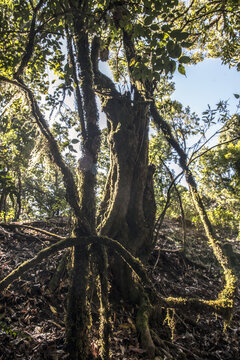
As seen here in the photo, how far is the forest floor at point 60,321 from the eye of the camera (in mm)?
2158

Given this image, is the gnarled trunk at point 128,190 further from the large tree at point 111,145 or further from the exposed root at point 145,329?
the exposed root at point 145,329

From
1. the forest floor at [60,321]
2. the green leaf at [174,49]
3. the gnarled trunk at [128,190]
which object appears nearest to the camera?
the green leaf at [174,49]

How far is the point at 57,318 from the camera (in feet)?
8.71

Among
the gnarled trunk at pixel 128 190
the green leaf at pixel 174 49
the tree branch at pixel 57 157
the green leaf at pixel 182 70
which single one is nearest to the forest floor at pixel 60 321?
the gnarled trunk at pixel 128 190

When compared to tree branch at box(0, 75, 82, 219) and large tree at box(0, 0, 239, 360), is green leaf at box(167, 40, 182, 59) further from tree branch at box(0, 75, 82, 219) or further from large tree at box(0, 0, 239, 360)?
tree branch at box(0, 75, 82, 219)

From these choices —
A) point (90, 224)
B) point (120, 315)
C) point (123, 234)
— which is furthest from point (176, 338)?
point (90, 224)

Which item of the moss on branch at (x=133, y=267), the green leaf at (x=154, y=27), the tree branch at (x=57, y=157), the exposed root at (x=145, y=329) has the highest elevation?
the green leaf at (x=154, y=27)

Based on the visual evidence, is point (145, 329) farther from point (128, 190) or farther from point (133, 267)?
point (128, 190)

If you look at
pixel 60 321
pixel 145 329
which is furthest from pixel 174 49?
pixel 60 321

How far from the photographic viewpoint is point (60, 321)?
261cm

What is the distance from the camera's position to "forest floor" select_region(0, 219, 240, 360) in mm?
2158

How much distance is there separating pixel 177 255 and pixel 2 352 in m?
4.62

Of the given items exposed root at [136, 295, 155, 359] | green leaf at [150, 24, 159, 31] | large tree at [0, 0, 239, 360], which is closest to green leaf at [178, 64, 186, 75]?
large tree at [0, 0, 239, 360]

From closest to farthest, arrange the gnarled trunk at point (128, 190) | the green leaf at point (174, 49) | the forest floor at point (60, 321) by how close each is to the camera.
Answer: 1. the green leaf at point (174, 49)
2. the forest floor at point (60, 321)
3. the gnarled trunk at point (128, 190)
